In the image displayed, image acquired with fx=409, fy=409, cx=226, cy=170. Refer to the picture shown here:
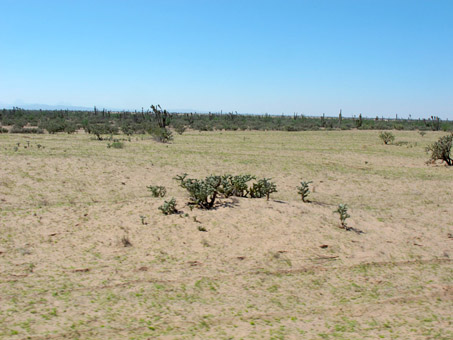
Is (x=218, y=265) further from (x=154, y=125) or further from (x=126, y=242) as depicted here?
(x=154, y=125)

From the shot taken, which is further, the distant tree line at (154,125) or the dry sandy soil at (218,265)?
the distant tree line at (154,125)

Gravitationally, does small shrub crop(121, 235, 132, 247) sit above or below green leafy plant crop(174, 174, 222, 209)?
below

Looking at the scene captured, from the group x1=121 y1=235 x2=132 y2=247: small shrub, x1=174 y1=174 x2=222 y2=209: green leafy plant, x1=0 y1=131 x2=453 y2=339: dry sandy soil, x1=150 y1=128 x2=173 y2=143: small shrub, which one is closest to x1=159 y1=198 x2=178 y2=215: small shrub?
x1=0 y1=131 x2=453 y2=339: dry sandy soil

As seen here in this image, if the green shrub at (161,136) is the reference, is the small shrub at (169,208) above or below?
below

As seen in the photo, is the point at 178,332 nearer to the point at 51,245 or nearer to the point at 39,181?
the point at 51,245

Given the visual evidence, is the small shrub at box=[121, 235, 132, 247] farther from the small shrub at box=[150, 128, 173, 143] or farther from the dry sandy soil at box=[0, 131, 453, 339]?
the small shrub at box=[150, 128, 173, 143]

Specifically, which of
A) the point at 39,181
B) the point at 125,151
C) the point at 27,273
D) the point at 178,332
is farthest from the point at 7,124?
the point at 178,332

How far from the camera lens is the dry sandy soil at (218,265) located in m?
5.11

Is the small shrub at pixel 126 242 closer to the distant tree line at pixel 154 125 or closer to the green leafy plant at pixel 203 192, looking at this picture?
the green leafy plant at pixel 203 192

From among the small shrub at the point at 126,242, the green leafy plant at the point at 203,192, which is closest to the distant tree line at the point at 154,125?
the green leafy plant at the point at 203,192

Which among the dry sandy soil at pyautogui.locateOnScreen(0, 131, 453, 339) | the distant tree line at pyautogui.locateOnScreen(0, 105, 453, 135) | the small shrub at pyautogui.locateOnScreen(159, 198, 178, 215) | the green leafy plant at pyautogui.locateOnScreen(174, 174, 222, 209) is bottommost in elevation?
the dry sandy soil at pyautogui.locateOnScreen(0, 131, 453, 339)

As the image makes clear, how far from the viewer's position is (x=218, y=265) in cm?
709

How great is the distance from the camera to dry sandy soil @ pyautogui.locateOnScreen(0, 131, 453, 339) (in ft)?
16.8

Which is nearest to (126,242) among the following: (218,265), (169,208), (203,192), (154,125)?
(169,208)
